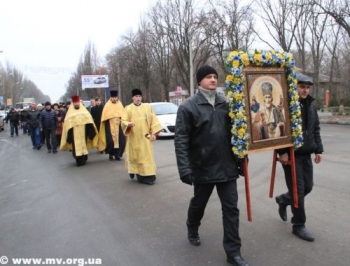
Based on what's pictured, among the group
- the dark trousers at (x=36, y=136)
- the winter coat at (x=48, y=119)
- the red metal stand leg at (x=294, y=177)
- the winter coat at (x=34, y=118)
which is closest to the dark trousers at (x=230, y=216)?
the red metal stand leg at (x=294, y=177)

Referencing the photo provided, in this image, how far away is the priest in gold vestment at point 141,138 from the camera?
24.8ft

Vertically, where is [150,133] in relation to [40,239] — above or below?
above

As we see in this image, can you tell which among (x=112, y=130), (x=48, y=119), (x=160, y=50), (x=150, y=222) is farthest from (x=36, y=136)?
(x=160, y=50)

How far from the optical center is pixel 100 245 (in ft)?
14.4

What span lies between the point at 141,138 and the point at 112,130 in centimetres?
345

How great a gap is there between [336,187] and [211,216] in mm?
2582

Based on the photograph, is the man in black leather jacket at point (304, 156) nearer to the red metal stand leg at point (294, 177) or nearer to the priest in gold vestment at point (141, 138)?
the red metal stand leg at point (294, 177)

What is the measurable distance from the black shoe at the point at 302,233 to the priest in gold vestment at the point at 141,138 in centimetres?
367

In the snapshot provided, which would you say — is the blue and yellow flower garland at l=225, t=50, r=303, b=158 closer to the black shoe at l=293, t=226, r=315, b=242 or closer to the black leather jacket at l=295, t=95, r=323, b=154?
the black leather jacket at l=295, t=95, r=323, b=154

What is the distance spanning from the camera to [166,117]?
17.1 meters

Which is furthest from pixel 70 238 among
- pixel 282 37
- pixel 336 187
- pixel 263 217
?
pixel 282 37

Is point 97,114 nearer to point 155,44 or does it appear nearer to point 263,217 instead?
point 263,217

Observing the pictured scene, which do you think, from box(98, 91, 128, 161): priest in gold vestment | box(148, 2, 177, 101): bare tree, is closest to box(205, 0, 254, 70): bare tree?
box(148, 2, 177, 101): bare tree

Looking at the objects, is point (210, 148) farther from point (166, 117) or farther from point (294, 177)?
point (166, 117)
